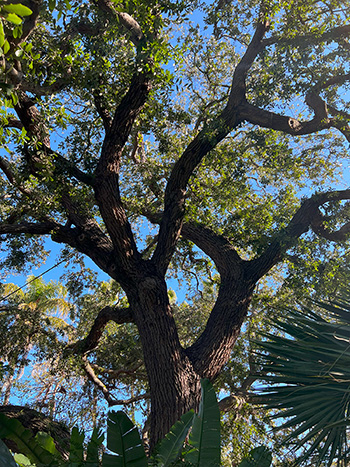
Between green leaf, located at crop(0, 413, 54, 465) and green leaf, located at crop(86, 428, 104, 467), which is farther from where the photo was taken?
green leaf, located at crop(0, 413, 54, 465)

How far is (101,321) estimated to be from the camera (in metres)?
7.28

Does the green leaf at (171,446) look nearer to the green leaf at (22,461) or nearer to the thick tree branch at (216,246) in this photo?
the green leaf at (22,461)

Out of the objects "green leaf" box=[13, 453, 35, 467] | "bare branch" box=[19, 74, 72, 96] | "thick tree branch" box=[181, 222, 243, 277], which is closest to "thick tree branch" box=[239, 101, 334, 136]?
"thick tree branch" box=[181, 222, 243, 277]

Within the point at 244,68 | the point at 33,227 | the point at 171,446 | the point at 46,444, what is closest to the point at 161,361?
the point at 33,227

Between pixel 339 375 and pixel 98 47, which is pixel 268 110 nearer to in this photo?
pixel 98 47

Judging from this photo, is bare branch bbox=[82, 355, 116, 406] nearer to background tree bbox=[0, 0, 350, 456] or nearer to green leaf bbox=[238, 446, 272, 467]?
background tree bbox=[0, 0, 350, 456]

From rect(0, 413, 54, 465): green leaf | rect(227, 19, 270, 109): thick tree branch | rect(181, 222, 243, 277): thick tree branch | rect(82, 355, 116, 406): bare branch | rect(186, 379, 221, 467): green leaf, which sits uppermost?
rect(227, 19, 270, 109): thick tree branch

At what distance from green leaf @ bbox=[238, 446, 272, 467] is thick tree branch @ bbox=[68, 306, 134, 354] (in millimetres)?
4616

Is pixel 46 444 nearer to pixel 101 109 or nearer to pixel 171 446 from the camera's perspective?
pixel 171 446

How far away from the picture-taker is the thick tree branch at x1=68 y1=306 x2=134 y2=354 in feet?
22.0

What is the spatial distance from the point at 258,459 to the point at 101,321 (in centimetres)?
563

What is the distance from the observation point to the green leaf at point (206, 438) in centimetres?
174

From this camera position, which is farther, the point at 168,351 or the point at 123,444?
the point at 168,351

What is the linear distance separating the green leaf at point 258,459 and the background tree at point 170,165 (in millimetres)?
3118
